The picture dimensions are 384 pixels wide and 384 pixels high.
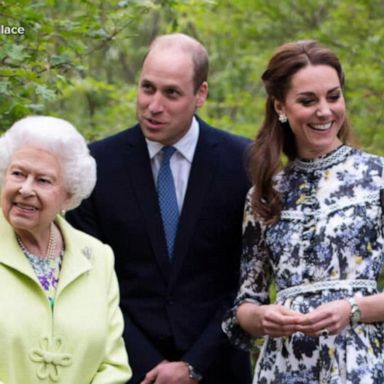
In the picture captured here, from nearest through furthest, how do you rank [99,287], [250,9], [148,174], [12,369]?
[12,369], [99,287], [148,174], [250,9]

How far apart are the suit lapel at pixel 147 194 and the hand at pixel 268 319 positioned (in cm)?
48

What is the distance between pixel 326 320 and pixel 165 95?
1.26 m

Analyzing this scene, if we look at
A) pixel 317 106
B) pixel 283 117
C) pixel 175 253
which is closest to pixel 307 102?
pixel 317 106

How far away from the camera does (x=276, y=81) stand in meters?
5.16

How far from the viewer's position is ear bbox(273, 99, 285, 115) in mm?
5172

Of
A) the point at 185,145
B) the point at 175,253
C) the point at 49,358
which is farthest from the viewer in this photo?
the point at 185,145

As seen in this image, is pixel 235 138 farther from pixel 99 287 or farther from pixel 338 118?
pixel 99 287

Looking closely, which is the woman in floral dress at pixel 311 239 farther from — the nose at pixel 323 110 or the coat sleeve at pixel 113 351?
the coat sleeve at pixel 113 351

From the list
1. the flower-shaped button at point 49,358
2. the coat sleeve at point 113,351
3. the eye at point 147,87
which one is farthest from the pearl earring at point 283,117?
the flower-shaped button at point 49,358

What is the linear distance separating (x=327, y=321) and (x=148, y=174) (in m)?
1.22

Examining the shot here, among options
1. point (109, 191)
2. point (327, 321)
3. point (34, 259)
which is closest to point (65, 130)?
point (34, 259)

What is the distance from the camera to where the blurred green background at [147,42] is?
6039mm

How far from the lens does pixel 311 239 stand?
496 cm

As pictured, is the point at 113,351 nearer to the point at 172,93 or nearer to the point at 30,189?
the point at 30,189
